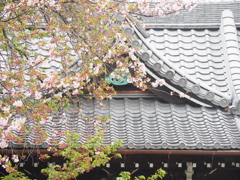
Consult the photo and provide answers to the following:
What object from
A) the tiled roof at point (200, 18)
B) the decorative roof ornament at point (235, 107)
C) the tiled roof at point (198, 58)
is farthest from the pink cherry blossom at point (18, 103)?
the tiled roof at point (200, 18)

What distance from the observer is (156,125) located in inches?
282

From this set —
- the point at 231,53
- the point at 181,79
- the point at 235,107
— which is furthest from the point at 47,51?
the point at 231,53

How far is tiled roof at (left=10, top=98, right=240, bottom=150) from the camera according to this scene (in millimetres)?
6535

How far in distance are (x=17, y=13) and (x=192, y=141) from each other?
9.14ft

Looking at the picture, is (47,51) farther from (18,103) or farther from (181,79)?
(181,79)

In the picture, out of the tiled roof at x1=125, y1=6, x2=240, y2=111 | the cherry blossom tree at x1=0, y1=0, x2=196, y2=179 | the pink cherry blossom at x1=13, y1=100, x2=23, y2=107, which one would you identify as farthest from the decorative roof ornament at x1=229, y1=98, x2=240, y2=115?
the pink cherry blossom at x1=13, y1=100, x2=23, y2=107

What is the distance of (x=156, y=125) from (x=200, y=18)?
3359mm

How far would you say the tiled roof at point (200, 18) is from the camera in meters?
9.20

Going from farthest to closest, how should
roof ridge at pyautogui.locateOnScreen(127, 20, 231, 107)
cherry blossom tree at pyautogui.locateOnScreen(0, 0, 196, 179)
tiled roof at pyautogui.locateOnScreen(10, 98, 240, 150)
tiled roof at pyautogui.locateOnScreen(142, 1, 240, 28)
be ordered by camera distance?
1. tiled roof at pyautogui.locateOnScreen(142, 1, 240, 28)
2. roof ridge at pyautogui.locateOnScreen(127, 20, 231, 107)
3. tiled roof at pyautogui.locateOnScreen(10, 98, 240, 150)
4. cherry blossom tree at pyautogui.locateOnScreen(0, 0, 196, 179)

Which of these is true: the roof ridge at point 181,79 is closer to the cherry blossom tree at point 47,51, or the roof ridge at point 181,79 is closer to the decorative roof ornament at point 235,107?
the decorative roof ornament at point 235,107

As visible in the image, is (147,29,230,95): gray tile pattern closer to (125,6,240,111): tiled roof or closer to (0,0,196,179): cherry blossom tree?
(125,6,240,111): tiled roof

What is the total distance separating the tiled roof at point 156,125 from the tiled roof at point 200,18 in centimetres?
213

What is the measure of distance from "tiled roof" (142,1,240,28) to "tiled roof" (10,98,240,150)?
2133mm

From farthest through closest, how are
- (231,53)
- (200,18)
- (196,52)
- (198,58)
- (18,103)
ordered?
1. (200,18)
2. (196,52)
3. (198,58)
4. (231,53)
5. (18,103)
